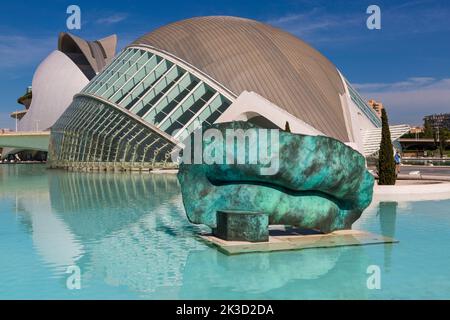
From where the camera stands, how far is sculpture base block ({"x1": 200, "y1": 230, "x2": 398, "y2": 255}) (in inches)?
380

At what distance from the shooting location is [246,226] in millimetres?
10195

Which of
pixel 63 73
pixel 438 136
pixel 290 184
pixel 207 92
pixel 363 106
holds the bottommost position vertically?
pixel 290 184

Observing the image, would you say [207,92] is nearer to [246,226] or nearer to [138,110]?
[138,110]

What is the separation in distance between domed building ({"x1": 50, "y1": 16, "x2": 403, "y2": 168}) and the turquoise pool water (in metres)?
16.3

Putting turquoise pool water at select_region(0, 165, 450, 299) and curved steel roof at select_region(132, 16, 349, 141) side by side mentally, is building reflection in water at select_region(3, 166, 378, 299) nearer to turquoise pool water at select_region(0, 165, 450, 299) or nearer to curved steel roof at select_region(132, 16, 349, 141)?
turquoise pool water at select_region(0, 165, 450, 299)

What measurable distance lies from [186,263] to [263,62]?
2764cm

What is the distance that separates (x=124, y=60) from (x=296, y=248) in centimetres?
3232

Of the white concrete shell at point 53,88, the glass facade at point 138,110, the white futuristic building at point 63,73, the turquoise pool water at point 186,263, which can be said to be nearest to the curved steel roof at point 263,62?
the glass facade at point 138,110

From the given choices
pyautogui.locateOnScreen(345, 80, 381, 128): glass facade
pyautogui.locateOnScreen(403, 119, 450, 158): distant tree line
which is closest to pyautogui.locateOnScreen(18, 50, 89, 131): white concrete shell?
pyautogui.locateOnScreen(345, 80, 381, 128): glass facade

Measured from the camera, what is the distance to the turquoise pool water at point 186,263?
7.01 meters

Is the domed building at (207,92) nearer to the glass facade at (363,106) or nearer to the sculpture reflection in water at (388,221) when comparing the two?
the glass facade at (363,106)

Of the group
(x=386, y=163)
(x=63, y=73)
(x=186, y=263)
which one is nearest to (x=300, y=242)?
(x=186, y=263)

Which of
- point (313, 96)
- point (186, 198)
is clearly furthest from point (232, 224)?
point (313, 96)
